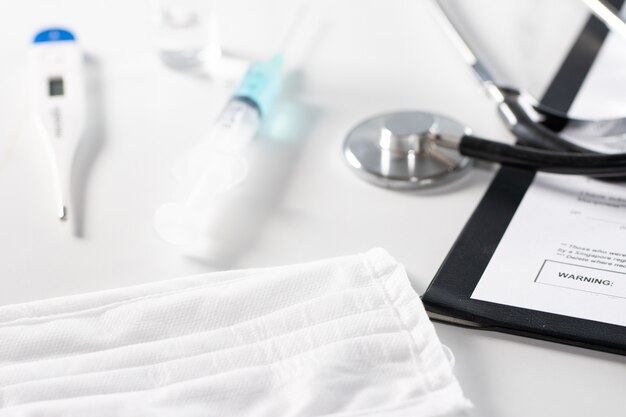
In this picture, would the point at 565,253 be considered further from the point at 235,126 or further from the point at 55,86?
the point at 55,86

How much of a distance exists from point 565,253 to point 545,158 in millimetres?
97

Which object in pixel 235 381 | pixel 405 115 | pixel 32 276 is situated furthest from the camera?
pixel 405 115

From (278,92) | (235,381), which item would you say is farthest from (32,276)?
(278,92)

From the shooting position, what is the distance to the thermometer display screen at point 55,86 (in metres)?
0.83

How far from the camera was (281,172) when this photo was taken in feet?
2.48

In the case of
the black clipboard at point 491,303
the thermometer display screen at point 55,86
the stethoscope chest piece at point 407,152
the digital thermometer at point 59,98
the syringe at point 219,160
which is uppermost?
the black clipboard at point 491,303

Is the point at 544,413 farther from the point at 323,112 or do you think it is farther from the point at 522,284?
the point at 323,112

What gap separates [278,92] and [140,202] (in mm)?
196

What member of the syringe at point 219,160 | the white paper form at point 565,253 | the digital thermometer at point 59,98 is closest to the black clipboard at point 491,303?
the white paper form at point 565,253

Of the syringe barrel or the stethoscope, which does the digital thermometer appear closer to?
the syringe barrel

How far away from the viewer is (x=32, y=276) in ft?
2.13

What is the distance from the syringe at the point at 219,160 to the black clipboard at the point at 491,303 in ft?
0.59

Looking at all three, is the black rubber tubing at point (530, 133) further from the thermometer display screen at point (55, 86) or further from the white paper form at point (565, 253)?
the thermometer display screen at point (55, 86)

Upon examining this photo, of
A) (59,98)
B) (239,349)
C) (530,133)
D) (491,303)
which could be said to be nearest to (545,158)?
(530,133)
